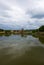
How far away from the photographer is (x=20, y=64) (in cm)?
1305

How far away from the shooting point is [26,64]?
42.6ft

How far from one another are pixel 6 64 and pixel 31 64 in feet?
10.4

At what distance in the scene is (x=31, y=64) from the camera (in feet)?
42.9

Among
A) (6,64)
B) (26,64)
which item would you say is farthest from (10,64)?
(26,64)

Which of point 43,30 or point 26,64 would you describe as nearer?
point 26,64

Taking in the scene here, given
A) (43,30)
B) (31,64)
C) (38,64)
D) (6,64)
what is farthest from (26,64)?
(43,30)

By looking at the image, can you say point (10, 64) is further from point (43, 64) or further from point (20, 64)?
point (43, 64)

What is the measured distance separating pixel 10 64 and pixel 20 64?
1261 mm

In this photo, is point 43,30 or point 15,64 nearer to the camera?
point 15,64

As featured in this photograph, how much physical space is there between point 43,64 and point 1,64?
Answer: 5.29m

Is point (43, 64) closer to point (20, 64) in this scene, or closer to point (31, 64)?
point (31, 64)

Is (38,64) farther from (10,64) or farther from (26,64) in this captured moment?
(10,64)

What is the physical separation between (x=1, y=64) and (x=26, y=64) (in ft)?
10.3

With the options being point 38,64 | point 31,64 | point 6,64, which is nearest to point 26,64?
point 31,64
